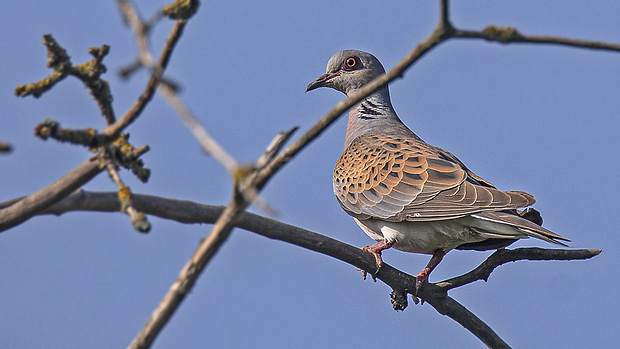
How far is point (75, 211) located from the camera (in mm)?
3199

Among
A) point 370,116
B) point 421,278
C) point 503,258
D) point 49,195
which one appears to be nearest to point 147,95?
point 49,195

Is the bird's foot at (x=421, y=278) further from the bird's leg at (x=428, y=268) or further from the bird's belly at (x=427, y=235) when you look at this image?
the bird's belly at (x=427, y=235)

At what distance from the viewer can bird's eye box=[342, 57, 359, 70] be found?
301 inches

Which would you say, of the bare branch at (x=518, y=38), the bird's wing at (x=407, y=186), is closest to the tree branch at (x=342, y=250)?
the bird's wing at (x=407, y=186)

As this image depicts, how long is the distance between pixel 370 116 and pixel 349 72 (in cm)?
55

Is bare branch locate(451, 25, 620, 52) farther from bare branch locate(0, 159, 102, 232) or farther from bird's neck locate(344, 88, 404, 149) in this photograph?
bird's neck locate(344, 88, 404, 149)

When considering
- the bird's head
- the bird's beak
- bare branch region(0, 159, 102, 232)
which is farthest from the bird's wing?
bare branch region(0, 159, 102, 232)

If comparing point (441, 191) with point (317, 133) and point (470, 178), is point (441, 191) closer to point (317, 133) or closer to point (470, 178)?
point (470, 178)

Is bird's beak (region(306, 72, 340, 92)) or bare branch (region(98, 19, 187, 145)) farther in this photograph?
bird's beak (region(306, 72, 340, 92))

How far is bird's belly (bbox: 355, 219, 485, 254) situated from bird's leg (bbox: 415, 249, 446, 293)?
42 millimetres

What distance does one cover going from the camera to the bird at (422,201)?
17.5ft

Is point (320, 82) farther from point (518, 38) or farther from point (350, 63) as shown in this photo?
point (518, 38)

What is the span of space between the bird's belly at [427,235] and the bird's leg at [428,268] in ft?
0.14

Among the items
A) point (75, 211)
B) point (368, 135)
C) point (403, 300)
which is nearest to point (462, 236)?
point (403, 300)
